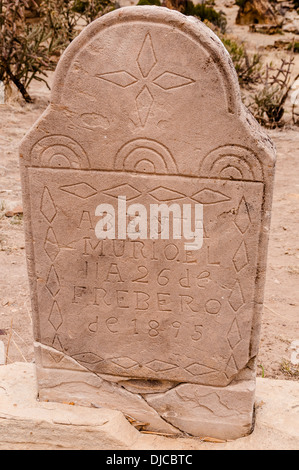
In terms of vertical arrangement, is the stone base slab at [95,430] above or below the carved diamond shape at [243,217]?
below

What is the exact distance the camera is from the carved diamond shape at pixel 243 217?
71.6 inches

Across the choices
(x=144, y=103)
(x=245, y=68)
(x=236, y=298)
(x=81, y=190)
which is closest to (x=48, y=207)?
(x=81, y=190)

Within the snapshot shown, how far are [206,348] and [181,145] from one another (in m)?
0.82

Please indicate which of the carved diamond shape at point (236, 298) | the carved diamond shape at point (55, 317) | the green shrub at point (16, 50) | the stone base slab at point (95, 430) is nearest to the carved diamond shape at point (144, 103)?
the carved diamond shape at point (236, 298)

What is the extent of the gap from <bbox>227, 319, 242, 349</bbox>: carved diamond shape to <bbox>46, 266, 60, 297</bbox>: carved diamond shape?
71cm

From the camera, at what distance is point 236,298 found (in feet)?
6.40

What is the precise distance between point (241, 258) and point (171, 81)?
678 mm

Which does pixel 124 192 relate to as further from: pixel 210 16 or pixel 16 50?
pixel 210 16

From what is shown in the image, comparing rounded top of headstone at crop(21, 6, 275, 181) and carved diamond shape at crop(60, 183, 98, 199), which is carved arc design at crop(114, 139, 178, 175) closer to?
rounded top of headstone at crop(21, 6, 275, 181)

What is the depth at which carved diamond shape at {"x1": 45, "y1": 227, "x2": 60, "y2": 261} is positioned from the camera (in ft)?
6.50

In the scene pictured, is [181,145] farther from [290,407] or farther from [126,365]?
[290,407]

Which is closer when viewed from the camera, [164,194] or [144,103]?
[144,103]

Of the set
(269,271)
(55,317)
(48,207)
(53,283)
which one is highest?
(48,207)

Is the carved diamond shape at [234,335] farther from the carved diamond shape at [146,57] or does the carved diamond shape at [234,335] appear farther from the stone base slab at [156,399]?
the carved diamond shape at [146,57]
